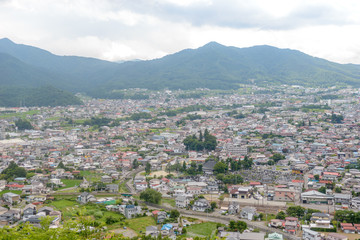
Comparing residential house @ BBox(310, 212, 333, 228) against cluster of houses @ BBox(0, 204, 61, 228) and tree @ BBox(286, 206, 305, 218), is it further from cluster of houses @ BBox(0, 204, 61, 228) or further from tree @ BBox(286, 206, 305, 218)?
cluster of houses @ BBox(0, 204, 61, 228)

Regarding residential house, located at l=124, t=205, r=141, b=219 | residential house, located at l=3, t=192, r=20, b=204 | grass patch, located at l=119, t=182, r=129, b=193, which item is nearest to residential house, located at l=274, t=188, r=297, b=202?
residential house, located at l=124, t=205, r=141, b=219

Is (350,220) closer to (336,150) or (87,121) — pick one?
(336,150)

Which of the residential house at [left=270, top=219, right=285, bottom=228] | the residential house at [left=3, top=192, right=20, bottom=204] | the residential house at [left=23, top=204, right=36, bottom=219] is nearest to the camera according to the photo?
the residential house at [left=270, top=219, right=285, bottom=228]

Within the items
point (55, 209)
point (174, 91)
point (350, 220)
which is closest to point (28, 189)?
point (55, 209)

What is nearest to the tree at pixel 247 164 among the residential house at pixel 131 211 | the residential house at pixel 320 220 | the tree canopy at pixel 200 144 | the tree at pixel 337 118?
the tree canopy at pixel 200 144

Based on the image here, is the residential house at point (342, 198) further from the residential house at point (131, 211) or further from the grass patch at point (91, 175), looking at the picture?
the grass patch at point (91, 175)
